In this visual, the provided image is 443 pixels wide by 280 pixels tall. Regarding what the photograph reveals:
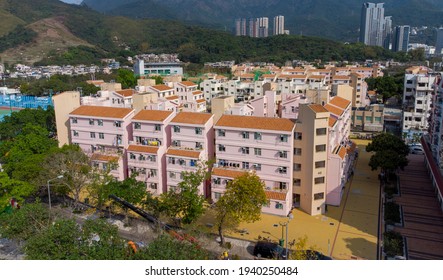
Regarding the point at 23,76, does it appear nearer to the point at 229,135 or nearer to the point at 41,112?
the point at 41,112

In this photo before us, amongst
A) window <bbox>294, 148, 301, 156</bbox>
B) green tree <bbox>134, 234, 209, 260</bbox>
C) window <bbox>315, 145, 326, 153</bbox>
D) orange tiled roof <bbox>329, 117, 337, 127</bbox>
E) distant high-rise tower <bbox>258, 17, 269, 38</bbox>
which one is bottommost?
green tree <bbox>134, 234, 209, 260</bbox>

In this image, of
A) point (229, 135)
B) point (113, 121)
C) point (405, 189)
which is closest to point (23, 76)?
point (113, 121)

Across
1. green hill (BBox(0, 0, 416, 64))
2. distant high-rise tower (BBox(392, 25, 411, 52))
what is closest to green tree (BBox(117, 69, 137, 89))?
green hill (BBox(0, 0, 416, 64))

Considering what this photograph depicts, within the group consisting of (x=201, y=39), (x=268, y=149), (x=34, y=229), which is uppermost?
(x=201, y=39)

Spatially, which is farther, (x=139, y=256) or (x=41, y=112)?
(x=41, y=112)

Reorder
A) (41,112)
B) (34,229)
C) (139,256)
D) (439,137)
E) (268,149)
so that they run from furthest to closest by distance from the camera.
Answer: (41,112) < (439,137) < (268,149) < (34,229) < (139,256)

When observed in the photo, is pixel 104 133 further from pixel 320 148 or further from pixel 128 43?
pixel 128 43

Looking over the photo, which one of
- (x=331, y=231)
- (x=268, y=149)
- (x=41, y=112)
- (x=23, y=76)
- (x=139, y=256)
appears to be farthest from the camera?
(x=23, y=76)

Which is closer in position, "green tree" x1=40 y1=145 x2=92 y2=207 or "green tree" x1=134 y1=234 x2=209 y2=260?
"green tree" x1=134 y1=234 x2=209 y2=260

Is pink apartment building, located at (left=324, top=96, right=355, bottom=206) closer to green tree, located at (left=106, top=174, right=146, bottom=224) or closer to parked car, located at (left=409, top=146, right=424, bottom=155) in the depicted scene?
green tree, located at (left=106, top=174, right=146, bottom=224)

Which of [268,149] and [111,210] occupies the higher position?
[268,149]
